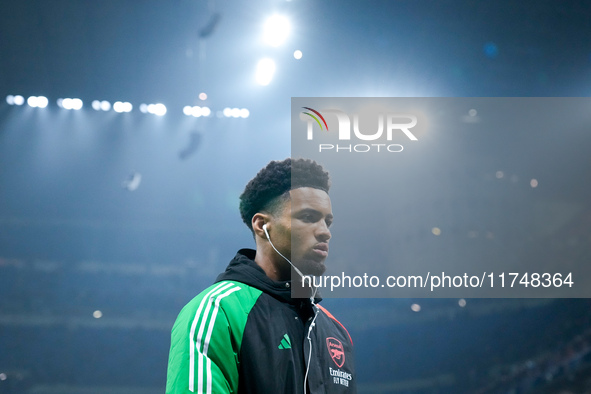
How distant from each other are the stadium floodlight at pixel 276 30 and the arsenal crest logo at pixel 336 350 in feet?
7.77

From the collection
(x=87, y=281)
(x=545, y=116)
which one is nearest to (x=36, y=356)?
(x=87, y=281)

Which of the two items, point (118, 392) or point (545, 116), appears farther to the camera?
point (118, 392)

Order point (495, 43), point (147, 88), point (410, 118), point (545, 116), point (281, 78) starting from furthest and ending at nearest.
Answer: point (147, 88), point (281, 78), point (495, 43), point (545, 116), point (410, 118)

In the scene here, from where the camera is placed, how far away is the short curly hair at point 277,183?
127 centimetres

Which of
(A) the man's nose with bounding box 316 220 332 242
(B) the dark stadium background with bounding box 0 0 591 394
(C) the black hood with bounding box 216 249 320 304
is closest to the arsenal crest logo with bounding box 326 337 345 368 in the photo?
(C) the black hood with bounding box 216 249 320 304

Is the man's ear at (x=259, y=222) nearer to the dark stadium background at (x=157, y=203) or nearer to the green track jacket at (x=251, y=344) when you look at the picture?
the green track jacket at (x=251, y=344)

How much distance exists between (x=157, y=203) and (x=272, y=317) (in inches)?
120

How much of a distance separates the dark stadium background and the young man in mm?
2004

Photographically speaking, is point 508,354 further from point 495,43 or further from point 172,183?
point 172,183

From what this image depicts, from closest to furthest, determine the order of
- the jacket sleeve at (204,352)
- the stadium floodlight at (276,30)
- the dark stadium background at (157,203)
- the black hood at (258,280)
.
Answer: the jacket sleeve at (204,352) < the black hood at (258,280) < the stadium floodlight at (276,30) < the dark stadium background at (157,203)

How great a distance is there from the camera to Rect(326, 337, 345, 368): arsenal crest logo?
1.16 metres

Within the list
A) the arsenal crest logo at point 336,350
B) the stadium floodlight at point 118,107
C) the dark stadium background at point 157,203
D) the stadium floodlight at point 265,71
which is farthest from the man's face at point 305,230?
the stadium floodlight at point 118,107

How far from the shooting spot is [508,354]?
365 centimetres

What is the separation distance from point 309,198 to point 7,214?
3.41m
